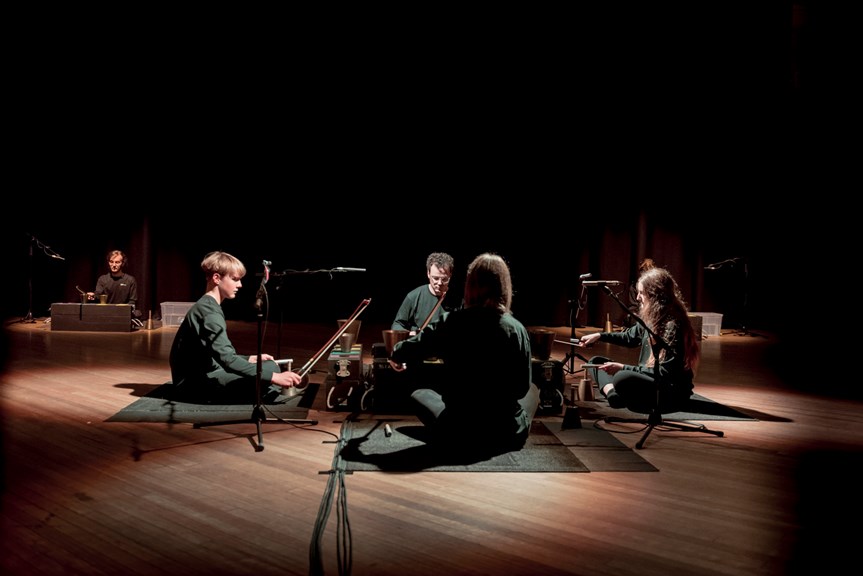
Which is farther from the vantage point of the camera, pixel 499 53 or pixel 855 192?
pixel 855 192

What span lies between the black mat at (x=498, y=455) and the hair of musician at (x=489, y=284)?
30.9 inches

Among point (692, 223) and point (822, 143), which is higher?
point (822, 143)

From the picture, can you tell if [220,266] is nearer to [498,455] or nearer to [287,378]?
[287,378]

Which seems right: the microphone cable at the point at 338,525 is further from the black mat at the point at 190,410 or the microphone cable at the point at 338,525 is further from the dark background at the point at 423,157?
the dark background at the point at 423,157

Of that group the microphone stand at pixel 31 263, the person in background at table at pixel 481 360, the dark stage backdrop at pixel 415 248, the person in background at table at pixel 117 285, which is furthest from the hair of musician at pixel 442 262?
the microphone stand at pixel 31 263

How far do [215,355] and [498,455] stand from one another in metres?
1.92

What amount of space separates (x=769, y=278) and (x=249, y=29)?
30.2 feet

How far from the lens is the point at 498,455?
11.5 ft

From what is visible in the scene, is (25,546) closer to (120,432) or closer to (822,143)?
(120,432)

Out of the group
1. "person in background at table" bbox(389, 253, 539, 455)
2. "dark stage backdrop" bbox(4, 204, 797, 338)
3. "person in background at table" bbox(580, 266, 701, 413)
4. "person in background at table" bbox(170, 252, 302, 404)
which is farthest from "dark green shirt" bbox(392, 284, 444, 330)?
"dark stage backdrop" bbox(4, 204, 797, 338)

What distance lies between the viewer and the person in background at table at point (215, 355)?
4262 mm

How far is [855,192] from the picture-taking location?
1039 cm

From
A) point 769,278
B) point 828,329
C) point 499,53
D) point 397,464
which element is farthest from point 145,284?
point 828,329

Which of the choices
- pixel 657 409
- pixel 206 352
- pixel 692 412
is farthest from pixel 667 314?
pixel 206 352
